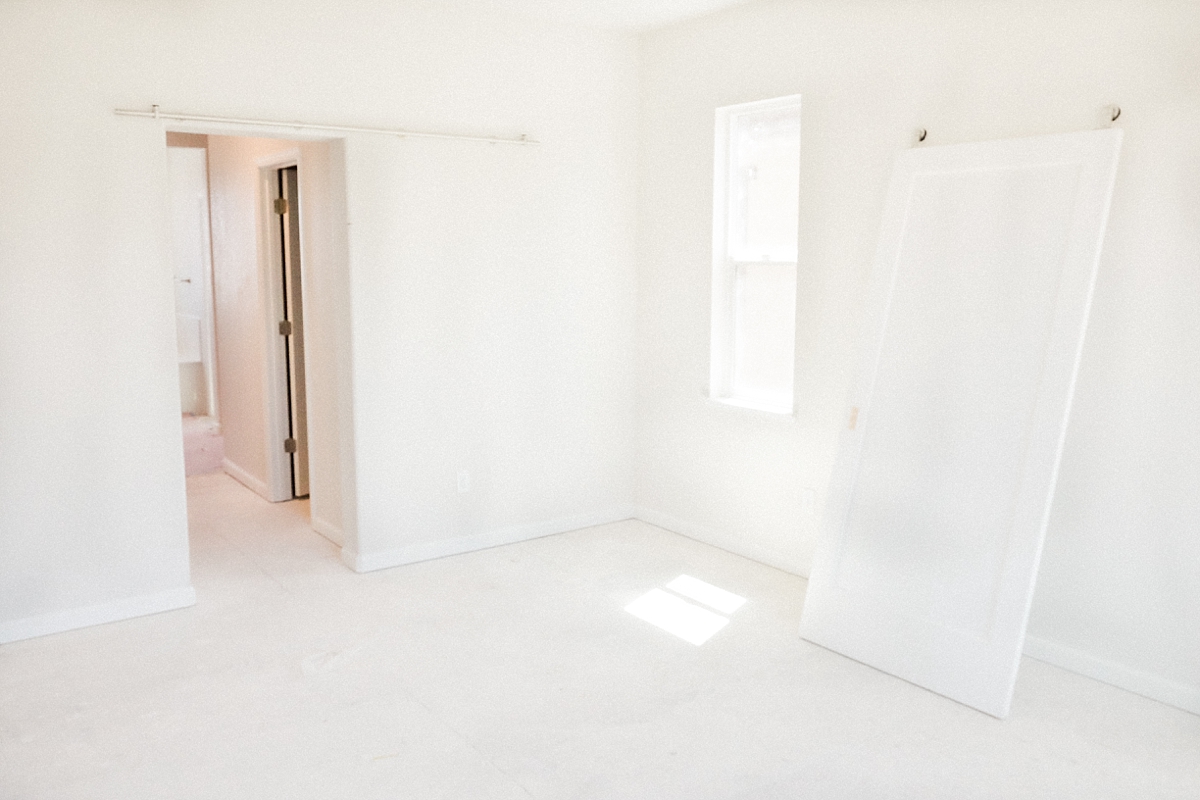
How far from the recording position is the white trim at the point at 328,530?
16.3 feet

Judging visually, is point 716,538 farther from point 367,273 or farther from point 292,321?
point 292,321

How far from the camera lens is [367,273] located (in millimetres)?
4441

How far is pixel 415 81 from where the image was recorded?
176 inches

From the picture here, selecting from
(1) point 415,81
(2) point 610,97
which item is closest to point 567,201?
(2) point 610,97

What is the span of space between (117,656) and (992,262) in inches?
141

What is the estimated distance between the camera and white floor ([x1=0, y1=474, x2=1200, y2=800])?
9.11 feet

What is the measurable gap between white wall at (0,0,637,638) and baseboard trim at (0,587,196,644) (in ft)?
0.05

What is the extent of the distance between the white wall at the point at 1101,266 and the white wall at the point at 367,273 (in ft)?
1.73

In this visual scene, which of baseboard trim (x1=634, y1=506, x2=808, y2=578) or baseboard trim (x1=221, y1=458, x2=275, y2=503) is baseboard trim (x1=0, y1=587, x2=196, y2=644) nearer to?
baseboard trim (x1=221, y1=458, x2=275, y2=503)

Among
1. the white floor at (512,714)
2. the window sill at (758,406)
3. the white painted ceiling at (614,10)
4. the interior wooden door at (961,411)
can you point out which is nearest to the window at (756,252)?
the window sill at (758,406)

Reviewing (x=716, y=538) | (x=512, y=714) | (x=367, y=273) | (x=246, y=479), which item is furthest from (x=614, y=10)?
(x=246, y=479)

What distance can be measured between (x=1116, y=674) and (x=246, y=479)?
5082mm

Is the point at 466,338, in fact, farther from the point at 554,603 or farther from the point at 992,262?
the point at 992,262

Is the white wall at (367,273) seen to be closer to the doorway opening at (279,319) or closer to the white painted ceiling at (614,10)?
the white painted ceiling at (614,10)
